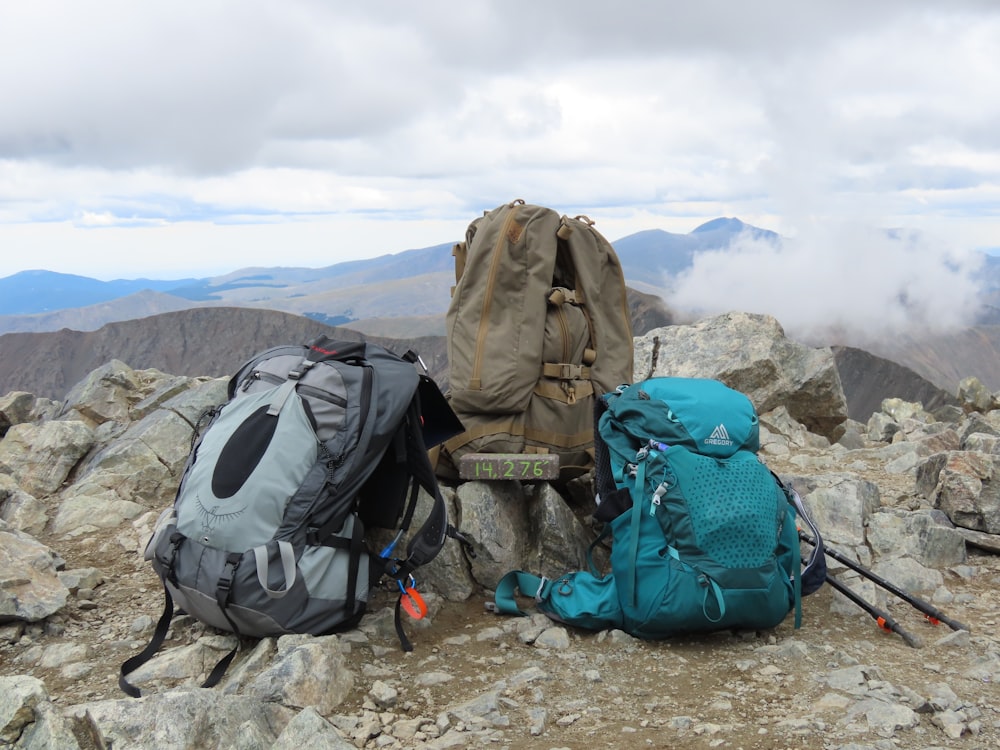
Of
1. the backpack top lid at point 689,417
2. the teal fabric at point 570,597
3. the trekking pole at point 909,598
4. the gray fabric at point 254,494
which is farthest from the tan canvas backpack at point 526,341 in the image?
the trekking pole at point 909,598

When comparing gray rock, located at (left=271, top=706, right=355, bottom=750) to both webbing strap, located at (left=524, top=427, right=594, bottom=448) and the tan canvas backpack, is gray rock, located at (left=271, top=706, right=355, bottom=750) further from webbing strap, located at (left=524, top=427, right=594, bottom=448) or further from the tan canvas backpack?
webbing strap, located at (left=524, top=427, right=594, bottom=448)

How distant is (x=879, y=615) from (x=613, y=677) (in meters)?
1.92

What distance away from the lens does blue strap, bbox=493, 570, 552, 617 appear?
5.43 metres

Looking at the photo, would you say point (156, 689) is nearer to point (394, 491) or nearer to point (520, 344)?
point (394, 491)

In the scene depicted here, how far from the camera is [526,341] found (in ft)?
20.2

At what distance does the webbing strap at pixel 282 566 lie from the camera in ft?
14.8

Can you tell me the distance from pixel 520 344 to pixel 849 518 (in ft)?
10.3

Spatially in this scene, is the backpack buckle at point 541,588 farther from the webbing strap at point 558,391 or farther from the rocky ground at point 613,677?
the webbing strap at point 558,391

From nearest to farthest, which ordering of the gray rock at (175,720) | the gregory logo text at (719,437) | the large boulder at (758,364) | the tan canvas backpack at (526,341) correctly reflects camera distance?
the gray rock at (175,720) → the gregory logo text at (719,437) → the tan canvas backpack at (526,341) → the large boulder at (758,364)

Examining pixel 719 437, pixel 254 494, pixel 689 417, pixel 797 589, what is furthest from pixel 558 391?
pixel 254 494

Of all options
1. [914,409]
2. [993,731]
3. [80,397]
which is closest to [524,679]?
[993,731]

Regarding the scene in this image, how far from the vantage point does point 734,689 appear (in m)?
4.42

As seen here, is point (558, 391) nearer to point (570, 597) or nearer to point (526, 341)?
point (526, 341)

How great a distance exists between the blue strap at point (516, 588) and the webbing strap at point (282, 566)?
1500mm
